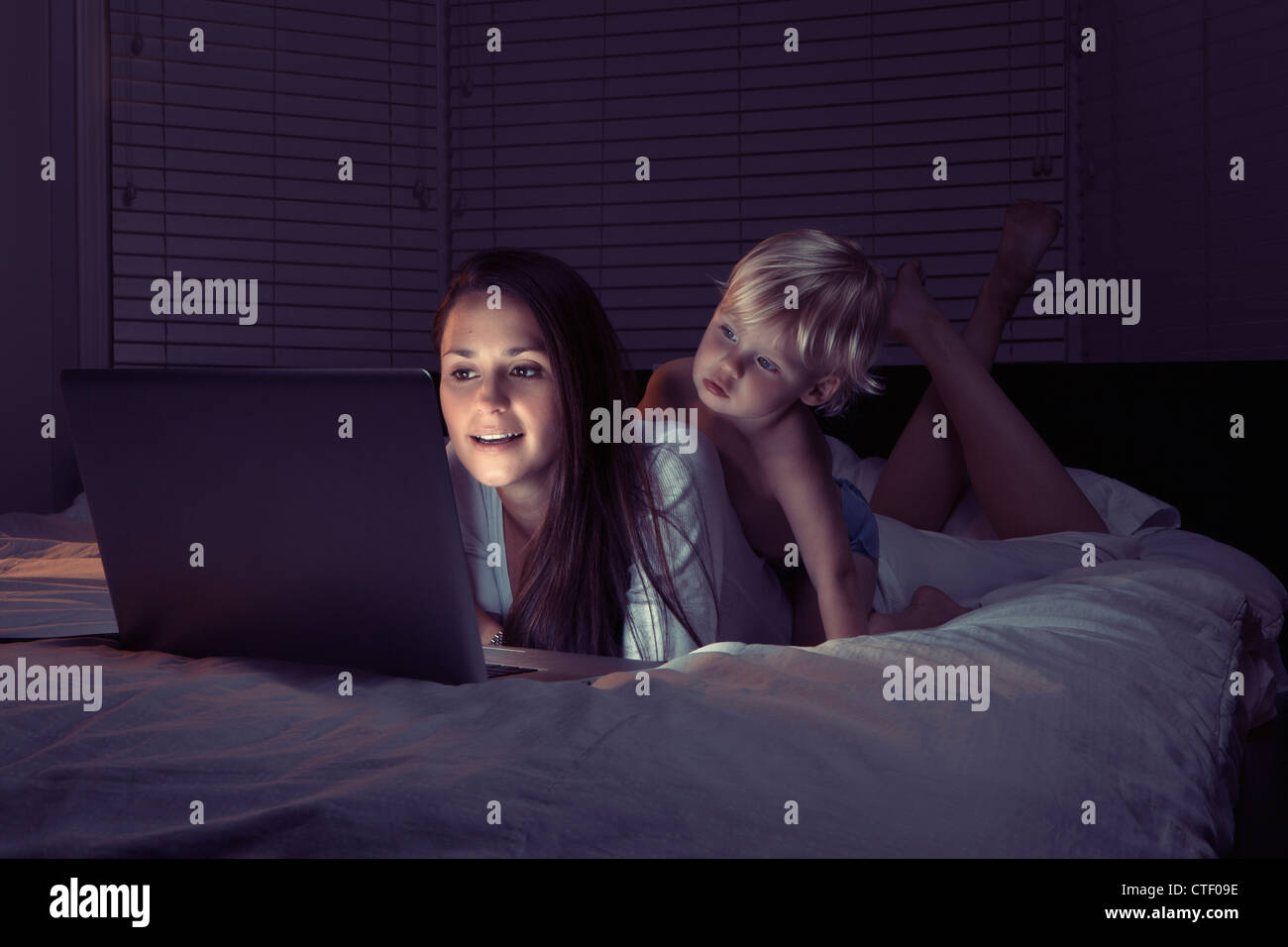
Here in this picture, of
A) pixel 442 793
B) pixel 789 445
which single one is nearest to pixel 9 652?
pixel 442 793

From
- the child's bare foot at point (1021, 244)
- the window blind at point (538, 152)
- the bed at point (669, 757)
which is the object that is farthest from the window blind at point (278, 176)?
the bed at point (669, 757)

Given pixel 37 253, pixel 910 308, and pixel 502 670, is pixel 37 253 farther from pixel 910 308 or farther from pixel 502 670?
pixel 502 670

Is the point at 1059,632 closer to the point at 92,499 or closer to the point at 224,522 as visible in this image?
the point at 224,522

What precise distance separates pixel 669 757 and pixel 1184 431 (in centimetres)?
224

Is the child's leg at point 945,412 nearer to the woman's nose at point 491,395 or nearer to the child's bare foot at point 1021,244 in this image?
the child's bare foot at point 1021,244

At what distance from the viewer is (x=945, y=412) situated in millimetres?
2396

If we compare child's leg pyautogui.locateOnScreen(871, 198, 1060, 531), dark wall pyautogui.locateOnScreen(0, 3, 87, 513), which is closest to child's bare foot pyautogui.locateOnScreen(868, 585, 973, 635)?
child's leg pyautogui.locateOnScreen(871, 198, 1060, 531)

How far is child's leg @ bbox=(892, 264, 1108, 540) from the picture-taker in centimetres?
219

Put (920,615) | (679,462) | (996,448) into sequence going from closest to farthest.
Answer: (679,462) → (920,615) → (996,448)

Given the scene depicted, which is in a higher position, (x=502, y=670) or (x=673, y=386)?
(x=673, y=386)

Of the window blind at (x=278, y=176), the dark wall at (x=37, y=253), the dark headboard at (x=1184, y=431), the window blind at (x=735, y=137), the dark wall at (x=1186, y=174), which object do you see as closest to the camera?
the dark headboard at (x=1184, y=431)

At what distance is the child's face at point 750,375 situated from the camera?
1695 mm

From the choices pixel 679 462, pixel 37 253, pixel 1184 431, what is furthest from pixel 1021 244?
pixel 37 253

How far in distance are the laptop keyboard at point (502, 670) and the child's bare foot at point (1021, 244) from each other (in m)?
1.67
